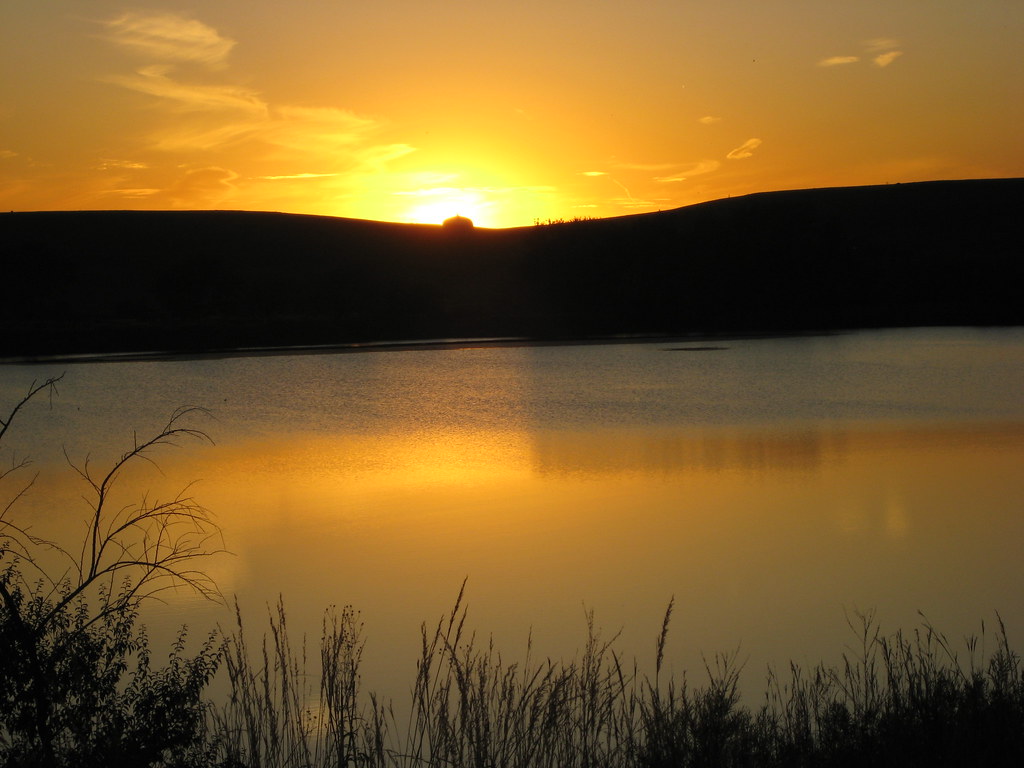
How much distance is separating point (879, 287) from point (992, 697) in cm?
4860

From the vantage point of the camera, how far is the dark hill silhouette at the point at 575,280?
1833 inches

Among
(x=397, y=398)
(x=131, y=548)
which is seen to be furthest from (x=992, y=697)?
(x=397, y=398)

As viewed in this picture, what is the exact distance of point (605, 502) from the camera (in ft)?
31.8

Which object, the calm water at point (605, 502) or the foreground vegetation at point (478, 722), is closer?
the foreground vegetation at point (478, 722)

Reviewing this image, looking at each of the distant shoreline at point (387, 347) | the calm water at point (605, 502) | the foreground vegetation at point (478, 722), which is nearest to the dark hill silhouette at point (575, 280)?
the distant shoreline at point (387, 347)

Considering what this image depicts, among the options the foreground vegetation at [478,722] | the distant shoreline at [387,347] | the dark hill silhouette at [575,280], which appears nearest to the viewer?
the foreground vegetation at [478,722]

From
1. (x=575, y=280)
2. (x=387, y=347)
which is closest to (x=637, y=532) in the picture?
(x=387, y=347)

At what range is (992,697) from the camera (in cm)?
411

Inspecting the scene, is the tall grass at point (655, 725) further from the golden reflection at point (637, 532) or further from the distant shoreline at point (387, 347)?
the distant shoreline at point (387, 347)

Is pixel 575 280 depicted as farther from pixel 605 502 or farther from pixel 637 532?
pixel 637 532

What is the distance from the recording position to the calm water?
6.29m

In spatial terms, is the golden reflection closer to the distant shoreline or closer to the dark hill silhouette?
the distant shoreline

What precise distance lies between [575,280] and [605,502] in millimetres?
46764

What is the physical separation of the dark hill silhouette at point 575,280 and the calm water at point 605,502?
2499cm
